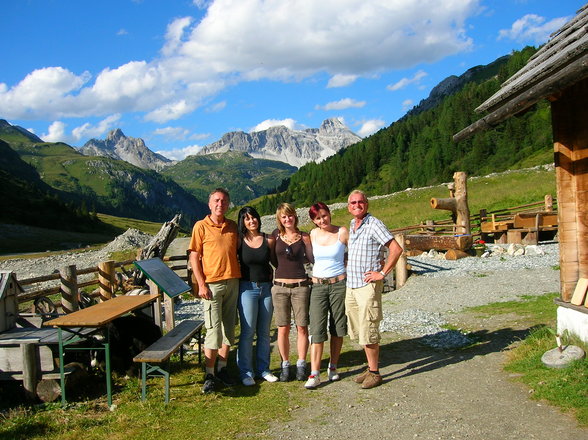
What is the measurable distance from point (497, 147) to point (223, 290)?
95.1 metres

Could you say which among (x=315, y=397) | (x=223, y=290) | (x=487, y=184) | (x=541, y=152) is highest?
(x=541, y=152)

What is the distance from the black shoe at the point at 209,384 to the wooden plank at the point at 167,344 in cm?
59

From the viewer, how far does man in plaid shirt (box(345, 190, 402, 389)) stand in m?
6.35

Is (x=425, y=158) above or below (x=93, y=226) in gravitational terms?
above

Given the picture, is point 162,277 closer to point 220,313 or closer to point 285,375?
point 220,313

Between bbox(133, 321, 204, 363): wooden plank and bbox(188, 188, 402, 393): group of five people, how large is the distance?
0.52m

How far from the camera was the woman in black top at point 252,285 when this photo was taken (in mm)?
6797

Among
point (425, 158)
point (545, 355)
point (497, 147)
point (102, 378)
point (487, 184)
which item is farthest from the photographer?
point (425, 158)

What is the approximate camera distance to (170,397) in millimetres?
6648

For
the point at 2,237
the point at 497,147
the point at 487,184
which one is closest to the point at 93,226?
the point at 2,237

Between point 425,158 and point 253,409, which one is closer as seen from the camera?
point 253,409

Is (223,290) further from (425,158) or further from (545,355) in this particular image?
(425,158)

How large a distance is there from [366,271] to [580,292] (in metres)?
2.85

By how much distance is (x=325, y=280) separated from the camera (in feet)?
21.7
